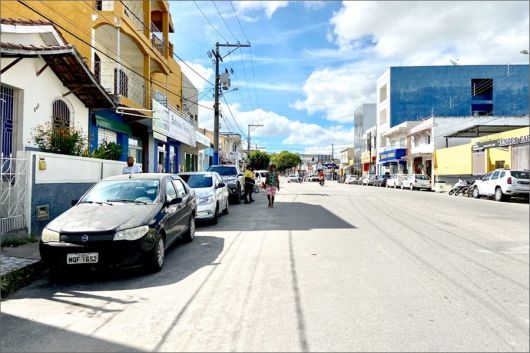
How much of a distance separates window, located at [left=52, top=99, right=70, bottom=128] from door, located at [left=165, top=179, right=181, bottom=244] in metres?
6.13

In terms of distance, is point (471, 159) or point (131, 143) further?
point (471, 159)

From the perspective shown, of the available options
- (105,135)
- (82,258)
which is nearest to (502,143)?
(105,135)

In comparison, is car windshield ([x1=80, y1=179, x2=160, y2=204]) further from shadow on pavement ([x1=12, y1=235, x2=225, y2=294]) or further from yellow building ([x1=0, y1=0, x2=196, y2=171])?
yellow building ([x1=0, y1=0, x2=196, y2=171])

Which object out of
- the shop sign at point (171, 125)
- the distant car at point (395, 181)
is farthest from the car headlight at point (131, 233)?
the distant car at point (395, 181)

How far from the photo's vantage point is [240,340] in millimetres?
3801

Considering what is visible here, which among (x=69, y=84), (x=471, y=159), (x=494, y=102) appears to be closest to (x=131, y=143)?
(x=69, y=84)

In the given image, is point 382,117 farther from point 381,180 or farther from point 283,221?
point 283,221

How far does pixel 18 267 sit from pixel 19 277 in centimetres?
27

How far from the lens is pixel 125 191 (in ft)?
25.3

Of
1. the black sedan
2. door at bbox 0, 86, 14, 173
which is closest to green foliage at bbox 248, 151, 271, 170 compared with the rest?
door at bbox 0, 86, 14, 173

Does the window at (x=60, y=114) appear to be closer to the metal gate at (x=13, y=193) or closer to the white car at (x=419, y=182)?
the metal gate at (x=13, y=193)

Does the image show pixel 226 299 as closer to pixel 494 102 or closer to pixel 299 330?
pixel 299 330

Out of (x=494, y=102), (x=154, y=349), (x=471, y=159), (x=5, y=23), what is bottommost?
(x=154, y=349)

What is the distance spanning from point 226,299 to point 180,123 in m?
21.2
